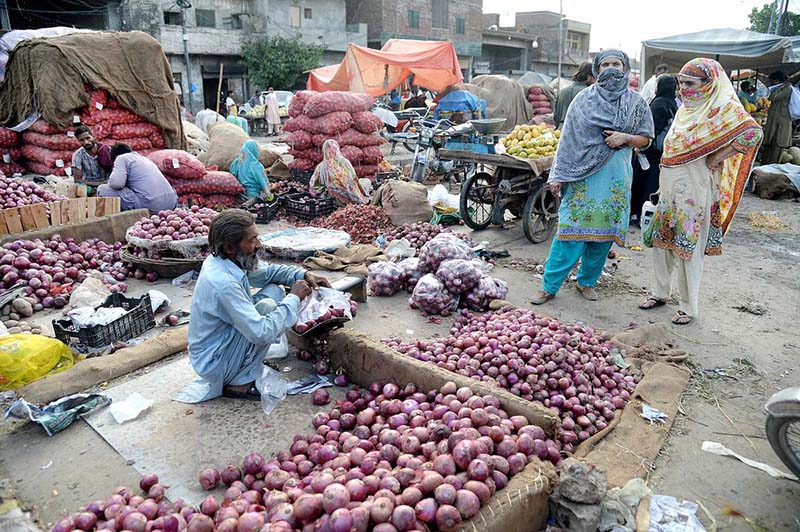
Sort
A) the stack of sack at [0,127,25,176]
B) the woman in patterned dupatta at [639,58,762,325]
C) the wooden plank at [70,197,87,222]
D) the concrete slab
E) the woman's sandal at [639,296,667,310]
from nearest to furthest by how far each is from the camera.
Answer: the concrete slab < the woman in patterned dupatta at [639,58,762,325] < the woman's sandal at [639,296,667,310] < the wooden plank at [70,197,87,222] < the stack of sack at [0,127,25,176]

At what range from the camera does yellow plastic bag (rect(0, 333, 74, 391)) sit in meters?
3.39

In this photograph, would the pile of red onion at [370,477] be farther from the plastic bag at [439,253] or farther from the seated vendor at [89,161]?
the seated vendor at [89,161]

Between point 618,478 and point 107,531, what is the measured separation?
223 centimetres

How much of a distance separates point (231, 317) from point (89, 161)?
575 cm

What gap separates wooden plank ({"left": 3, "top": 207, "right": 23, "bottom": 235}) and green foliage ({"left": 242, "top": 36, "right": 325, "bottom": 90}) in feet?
72.9

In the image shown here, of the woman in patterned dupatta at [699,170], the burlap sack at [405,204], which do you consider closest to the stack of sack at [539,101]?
the burlap sack at [405,204]

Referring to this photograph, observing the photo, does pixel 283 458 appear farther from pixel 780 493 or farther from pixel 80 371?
pixel 780 493

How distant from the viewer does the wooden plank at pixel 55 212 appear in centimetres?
600

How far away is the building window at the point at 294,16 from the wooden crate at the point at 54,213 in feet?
83.8

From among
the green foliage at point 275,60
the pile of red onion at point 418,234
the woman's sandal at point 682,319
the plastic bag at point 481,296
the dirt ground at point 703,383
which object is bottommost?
the dirt ground at point 703,383

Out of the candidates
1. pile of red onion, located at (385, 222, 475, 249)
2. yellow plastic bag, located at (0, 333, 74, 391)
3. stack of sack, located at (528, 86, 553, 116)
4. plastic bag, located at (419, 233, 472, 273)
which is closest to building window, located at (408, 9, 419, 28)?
stack of sack, located at (528, 86, 553, 116)

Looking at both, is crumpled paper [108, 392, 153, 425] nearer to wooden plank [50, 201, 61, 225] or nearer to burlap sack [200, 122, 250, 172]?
wooden plank [50, 201, 61, 225]

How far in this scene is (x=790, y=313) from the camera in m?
4.77

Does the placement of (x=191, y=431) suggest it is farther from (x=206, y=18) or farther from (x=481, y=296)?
(x=206, y=18)
